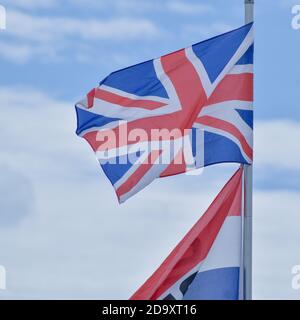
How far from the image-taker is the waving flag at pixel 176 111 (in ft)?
68.1

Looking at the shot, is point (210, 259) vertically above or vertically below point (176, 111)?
below

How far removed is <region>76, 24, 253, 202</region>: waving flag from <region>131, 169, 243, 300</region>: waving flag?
3.04 feet

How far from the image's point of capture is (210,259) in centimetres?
2123

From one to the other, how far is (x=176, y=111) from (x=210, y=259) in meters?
2.76

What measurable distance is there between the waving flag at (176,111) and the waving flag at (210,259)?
925 mm

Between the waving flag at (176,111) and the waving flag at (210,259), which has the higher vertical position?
the waving flag at (176,111)

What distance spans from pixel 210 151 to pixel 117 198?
72.9 inches

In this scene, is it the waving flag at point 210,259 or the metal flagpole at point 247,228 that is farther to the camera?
the waving flag at point 210,259

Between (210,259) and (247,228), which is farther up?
(247,228)

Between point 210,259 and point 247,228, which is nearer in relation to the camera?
point 247,228

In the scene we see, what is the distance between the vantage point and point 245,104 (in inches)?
840

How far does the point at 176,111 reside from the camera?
21.1 metres
